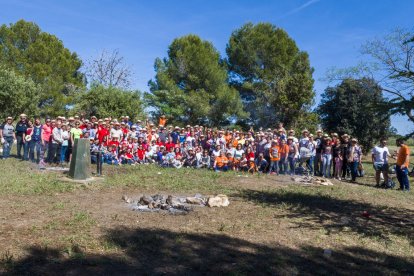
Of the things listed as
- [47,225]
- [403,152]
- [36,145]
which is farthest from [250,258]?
[36,145]

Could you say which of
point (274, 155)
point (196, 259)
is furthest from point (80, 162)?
point (274, 155)

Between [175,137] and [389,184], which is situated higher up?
[175,137]

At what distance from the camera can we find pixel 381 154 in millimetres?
15320

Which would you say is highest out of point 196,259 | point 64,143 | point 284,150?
point 284,150

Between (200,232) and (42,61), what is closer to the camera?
(200,232)

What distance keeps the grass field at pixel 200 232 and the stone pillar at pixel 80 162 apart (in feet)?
2.32

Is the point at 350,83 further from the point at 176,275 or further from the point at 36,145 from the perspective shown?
the point at 176,275

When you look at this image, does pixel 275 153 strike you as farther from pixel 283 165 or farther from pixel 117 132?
pixel 117 132

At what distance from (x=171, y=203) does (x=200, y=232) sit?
2.07 meters

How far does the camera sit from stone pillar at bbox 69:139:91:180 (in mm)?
12555

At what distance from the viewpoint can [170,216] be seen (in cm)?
849

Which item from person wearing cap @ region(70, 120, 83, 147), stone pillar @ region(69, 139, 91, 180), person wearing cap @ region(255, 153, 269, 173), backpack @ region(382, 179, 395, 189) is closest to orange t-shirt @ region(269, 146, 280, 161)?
person wearing cap @ region(255, 153, 269, 173)

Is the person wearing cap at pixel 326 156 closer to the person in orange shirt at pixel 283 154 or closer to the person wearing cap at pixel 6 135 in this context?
the person in orange shirt at pixel 283 154

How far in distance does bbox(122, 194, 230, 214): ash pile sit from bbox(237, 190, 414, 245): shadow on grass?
1.32 meters
